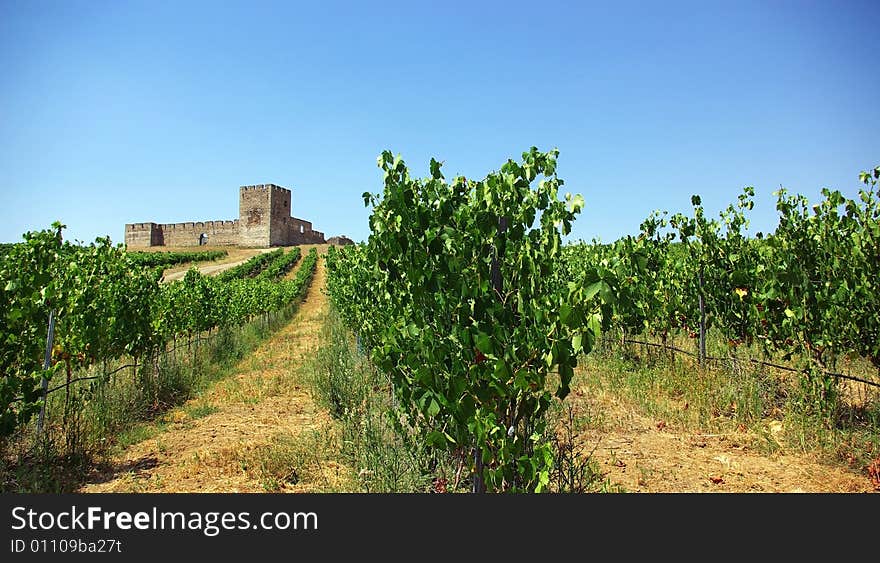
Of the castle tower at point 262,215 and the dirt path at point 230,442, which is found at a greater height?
the castle tower at point 262,215

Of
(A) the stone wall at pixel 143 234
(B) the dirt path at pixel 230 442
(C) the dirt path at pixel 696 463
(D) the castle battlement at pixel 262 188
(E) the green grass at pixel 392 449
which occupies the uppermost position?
(D) the castle battlement at pixel 262 188

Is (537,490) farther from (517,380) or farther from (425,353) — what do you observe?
(425,353)

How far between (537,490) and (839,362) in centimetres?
835

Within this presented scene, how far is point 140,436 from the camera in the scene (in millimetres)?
6336

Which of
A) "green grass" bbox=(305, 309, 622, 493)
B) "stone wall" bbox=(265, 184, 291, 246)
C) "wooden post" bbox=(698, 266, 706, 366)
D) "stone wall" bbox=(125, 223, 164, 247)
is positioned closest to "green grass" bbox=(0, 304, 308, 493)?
"green grass" bbox=(305, 309, 622, 493)

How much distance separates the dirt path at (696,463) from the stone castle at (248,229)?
55.8m

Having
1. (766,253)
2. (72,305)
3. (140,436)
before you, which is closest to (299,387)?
(140,436)

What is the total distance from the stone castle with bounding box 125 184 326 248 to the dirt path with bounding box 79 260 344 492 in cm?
5063

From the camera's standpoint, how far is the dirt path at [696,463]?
4496mm

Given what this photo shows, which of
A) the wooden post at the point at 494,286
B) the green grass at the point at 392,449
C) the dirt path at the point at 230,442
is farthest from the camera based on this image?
the dirt path at the point at 230,442

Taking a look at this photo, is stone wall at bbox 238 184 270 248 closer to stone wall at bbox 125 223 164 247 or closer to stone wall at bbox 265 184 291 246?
stone wall at bbox 265 184 291 246

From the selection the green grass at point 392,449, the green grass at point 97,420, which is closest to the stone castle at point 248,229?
the green grass at point 97,420

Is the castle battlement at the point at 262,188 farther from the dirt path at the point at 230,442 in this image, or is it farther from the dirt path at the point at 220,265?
the dirt path at the point at 230,442

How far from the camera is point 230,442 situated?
613 cm
